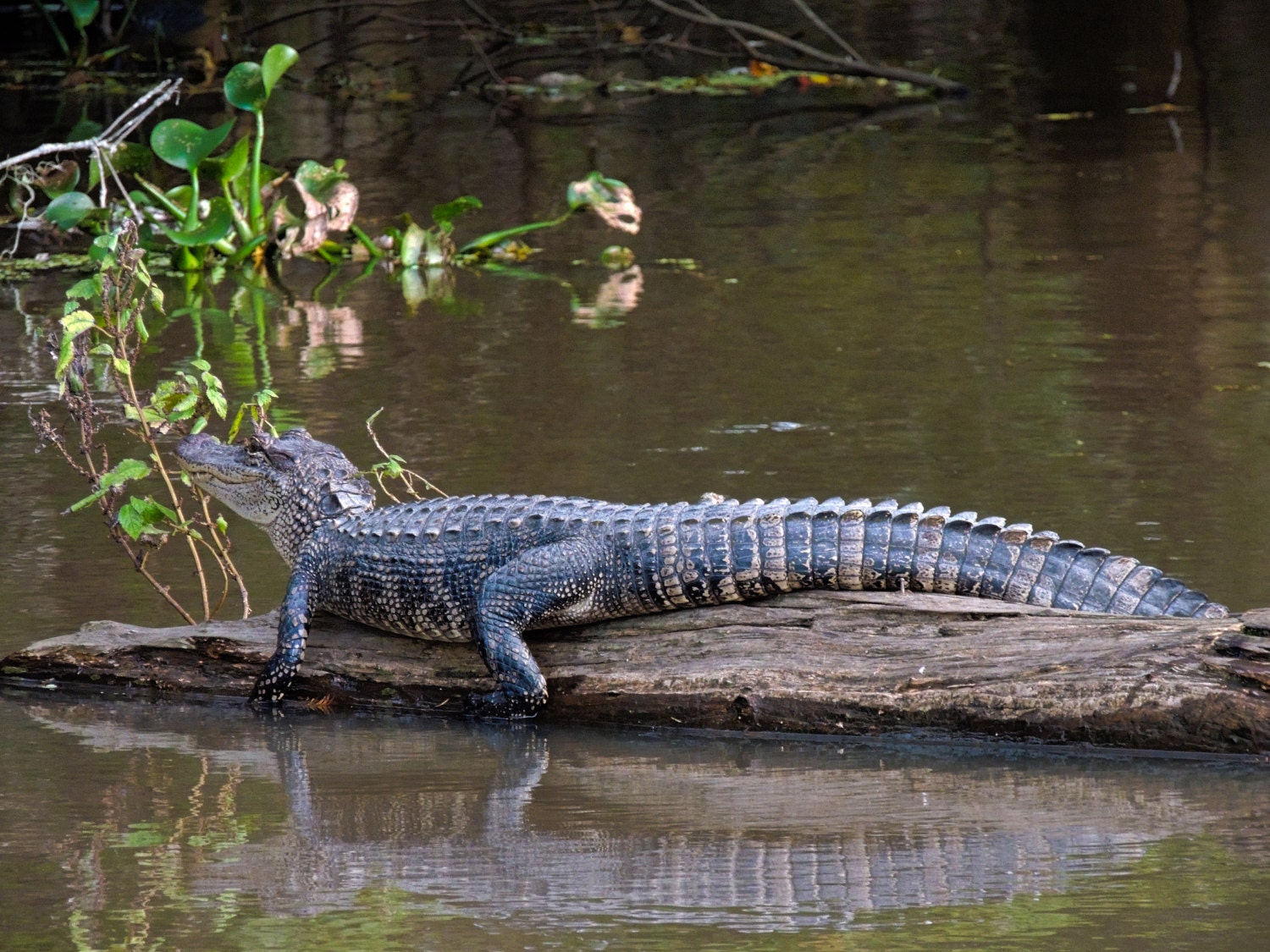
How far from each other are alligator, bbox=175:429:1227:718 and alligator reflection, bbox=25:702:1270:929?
1.01 ft

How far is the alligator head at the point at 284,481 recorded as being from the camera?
5586 millimetres

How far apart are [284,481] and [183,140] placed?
4.95m

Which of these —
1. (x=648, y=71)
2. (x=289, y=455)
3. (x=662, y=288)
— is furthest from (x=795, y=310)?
(x=648, y=71)

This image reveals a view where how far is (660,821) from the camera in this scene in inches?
170

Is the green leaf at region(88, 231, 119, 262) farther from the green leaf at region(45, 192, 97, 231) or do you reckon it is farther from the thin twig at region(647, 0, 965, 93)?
the thin twig at region(647, 0, 965, 93)

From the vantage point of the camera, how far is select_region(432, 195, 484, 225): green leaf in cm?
→ 1084

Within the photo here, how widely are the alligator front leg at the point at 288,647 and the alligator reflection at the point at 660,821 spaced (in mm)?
180

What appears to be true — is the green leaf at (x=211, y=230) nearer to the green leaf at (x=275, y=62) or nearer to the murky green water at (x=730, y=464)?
the murky green water at (x=730, y=464)

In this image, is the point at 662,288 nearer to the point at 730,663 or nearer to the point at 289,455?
the point at 289,455

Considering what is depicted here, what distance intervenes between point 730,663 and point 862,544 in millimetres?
480

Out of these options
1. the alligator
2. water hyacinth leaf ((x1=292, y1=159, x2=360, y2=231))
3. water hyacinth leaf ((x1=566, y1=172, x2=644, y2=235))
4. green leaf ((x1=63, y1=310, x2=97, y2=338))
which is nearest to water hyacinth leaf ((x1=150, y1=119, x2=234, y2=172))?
water hyacinth leaf ((x1=292, y1=159, x2=360, y2=231))

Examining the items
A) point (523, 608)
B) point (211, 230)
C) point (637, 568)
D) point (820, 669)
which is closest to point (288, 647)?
point (523, 608)

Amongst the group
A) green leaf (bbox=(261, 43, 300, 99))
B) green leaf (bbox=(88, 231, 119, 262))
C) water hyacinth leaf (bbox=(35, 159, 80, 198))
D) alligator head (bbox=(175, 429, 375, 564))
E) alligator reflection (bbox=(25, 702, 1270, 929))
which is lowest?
alligator reflection (bbox=(25, 702, 1270, 929))

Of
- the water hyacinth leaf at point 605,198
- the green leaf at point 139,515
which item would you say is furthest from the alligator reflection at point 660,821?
A: the water hyacinth leaf at point 605,198
